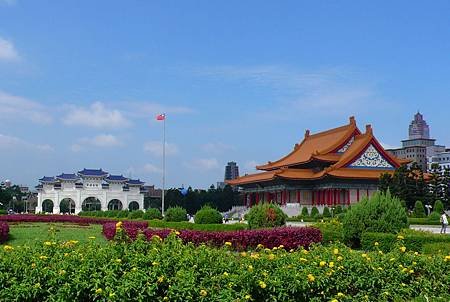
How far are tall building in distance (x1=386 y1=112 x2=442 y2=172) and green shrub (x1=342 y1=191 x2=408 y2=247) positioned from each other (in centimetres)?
7754

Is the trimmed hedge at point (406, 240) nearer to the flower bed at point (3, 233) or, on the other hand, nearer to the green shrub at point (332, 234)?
the green shrub at point (332, 234)

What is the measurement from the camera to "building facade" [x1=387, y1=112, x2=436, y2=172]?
348 ft

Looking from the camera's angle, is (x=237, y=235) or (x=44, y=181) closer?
(x=237, y=235)

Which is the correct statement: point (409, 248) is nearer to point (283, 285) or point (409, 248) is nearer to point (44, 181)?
point (283, 285)

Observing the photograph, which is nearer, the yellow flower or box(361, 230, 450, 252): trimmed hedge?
the yellow flower

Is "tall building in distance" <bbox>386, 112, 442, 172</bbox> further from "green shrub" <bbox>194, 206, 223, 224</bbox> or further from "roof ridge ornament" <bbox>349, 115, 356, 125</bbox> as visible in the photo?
"green shrub" <bbox>194, 206, 223, 224</bbox>

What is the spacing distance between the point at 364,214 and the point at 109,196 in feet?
142

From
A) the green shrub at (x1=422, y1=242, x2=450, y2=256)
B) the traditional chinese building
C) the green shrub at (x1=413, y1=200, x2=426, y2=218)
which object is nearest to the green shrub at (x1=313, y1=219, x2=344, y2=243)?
the green shrub at (x1=422, y1=242, x2=450, y2=256)

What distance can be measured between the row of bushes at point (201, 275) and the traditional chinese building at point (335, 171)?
33721 millimetres

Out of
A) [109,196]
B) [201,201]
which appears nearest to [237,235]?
[109,196]

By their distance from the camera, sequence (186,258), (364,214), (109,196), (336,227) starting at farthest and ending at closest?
(109,196) → (336,227) → (364,214) → (186,258)

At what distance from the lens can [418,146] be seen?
108750mm

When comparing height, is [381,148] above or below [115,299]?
above

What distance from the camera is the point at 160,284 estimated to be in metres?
4.67
